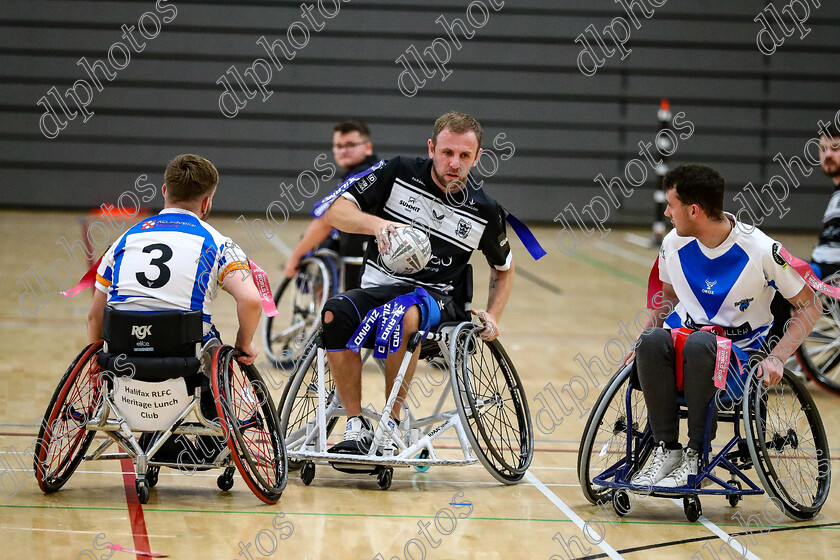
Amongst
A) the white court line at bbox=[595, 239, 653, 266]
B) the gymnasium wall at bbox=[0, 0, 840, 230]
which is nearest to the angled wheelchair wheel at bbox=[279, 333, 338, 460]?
the white court line at bbox=[595, 239, 653, 266]

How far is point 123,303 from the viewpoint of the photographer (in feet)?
9.96

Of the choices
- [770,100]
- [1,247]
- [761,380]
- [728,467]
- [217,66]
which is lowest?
[1,247]

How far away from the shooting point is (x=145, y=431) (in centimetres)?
307

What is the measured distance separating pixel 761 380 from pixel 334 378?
1.40 meters

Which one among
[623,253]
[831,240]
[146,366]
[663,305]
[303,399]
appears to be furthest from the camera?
A: [623,253]

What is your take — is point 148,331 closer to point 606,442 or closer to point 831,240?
point 606,442

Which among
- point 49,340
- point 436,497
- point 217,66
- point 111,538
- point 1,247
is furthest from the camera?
point 217,66

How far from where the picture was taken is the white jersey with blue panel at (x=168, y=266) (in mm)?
3029

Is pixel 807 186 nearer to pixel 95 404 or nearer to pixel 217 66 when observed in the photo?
pixel 217 66

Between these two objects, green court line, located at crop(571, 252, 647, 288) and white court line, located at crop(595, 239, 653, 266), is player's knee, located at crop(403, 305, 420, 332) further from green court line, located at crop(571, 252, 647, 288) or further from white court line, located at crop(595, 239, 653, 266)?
white court line, located at crop(595, 239, 653, 266)

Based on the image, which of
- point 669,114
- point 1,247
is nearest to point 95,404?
point 1,247

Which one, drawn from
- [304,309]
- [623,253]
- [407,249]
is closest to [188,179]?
[407,249]

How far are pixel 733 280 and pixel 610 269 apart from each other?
23.6ft

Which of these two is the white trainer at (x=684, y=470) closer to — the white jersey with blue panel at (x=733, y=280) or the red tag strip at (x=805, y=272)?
the white jersey with blue panel at (x=733, y=280)
